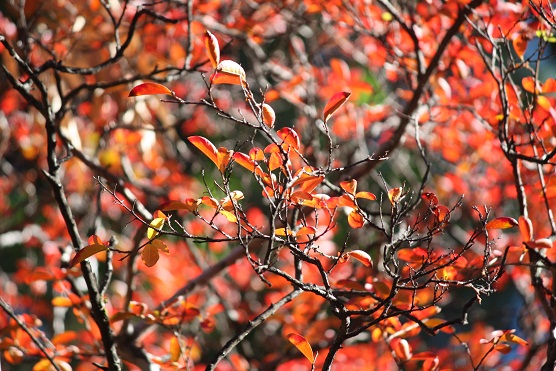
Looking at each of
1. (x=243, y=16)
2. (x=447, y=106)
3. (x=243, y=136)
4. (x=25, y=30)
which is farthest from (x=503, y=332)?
(x=243, y=136)

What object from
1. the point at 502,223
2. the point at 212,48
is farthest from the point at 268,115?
the point at 502,223

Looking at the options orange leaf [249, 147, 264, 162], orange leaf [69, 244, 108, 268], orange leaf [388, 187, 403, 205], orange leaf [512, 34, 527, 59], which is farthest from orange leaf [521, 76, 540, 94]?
orange leaf [69, 244, 108, 268]

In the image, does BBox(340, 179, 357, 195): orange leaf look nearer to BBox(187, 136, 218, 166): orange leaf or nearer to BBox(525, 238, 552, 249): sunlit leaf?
BBox(187, 136, 218, 166): orange leaf

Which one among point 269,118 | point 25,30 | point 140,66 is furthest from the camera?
point 140,66

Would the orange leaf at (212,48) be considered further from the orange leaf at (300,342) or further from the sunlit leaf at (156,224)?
the orange leaf at (300,342)

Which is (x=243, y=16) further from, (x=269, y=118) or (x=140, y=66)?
(x=269, y=118)

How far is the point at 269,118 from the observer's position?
131cm

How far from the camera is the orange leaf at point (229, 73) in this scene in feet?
3.91

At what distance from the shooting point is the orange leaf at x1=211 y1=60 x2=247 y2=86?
1.19 metres

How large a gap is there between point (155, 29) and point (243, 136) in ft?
3.99

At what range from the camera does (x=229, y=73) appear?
3.95 ft

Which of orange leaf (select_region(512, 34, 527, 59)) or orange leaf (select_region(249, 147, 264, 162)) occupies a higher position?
orange leaf (select_region(512, 34, 527, 59))

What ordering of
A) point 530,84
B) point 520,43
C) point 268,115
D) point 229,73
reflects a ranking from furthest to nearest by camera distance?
1. point 520,43
2. point 530,84
3. point 268,115
4. point 229,73

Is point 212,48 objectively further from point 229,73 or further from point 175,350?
point 175,350
